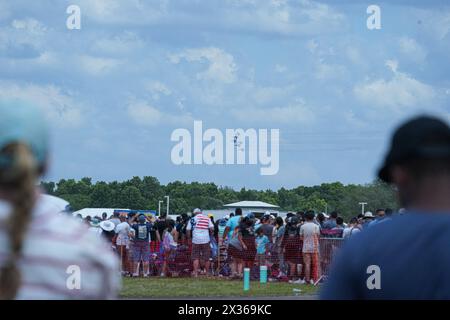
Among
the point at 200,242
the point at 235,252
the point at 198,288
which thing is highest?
the point at 200,242

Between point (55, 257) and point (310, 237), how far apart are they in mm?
19601

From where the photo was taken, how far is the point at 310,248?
73.9 feet

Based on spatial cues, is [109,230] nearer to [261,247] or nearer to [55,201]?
[261,247]

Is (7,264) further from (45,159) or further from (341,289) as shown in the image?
(341,289)

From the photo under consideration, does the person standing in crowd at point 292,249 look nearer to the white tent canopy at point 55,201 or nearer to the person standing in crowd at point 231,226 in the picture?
the person standing in crowd at point 231,226

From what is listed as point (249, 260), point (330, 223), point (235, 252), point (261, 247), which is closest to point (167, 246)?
point (235, 252)

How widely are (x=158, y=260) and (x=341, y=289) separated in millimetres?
22523

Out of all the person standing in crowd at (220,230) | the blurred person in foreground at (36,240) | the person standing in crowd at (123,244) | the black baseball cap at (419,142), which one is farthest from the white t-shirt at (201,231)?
the blurred person in foreground at (36,240)

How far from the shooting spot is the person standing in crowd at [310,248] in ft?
73.7

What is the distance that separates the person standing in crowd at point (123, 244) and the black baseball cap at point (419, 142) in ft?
70.2

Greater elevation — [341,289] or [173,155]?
[173,155]

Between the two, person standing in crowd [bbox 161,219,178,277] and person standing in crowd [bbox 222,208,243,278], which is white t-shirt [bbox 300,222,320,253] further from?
person standing in crowd [bbox 161,219,178,277]
